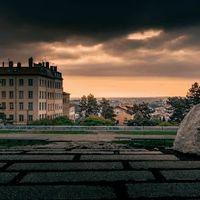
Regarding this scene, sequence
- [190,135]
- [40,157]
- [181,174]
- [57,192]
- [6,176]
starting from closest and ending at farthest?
[57,192] → [6,176] → [181,174] → [40,157] → [190,135]

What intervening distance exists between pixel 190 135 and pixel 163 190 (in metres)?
7.26

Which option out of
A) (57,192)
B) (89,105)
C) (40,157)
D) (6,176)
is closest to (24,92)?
(89,105)

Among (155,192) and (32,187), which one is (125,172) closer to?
(155,192)

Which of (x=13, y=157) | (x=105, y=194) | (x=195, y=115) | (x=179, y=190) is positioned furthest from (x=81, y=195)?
(x=195, y=115)

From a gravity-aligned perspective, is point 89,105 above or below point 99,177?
above

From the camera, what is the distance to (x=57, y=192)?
8867mm

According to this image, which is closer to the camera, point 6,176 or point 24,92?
point 6,176

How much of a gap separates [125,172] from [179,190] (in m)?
2.71

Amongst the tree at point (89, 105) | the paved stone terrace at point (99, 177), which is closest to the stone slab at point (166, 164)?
the paved stone terrace at point (99, 177)

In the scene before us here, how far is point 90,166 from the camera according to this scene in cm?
1275

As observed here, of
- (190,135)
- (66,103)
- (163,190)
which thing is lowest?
(163,190)

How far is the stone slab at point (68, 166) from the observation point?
1231 cm

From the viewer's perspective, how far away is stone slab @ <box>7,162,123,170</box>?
12312 millimetres

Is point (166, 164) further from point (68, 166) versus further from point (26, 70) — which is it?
point (26, 70)
